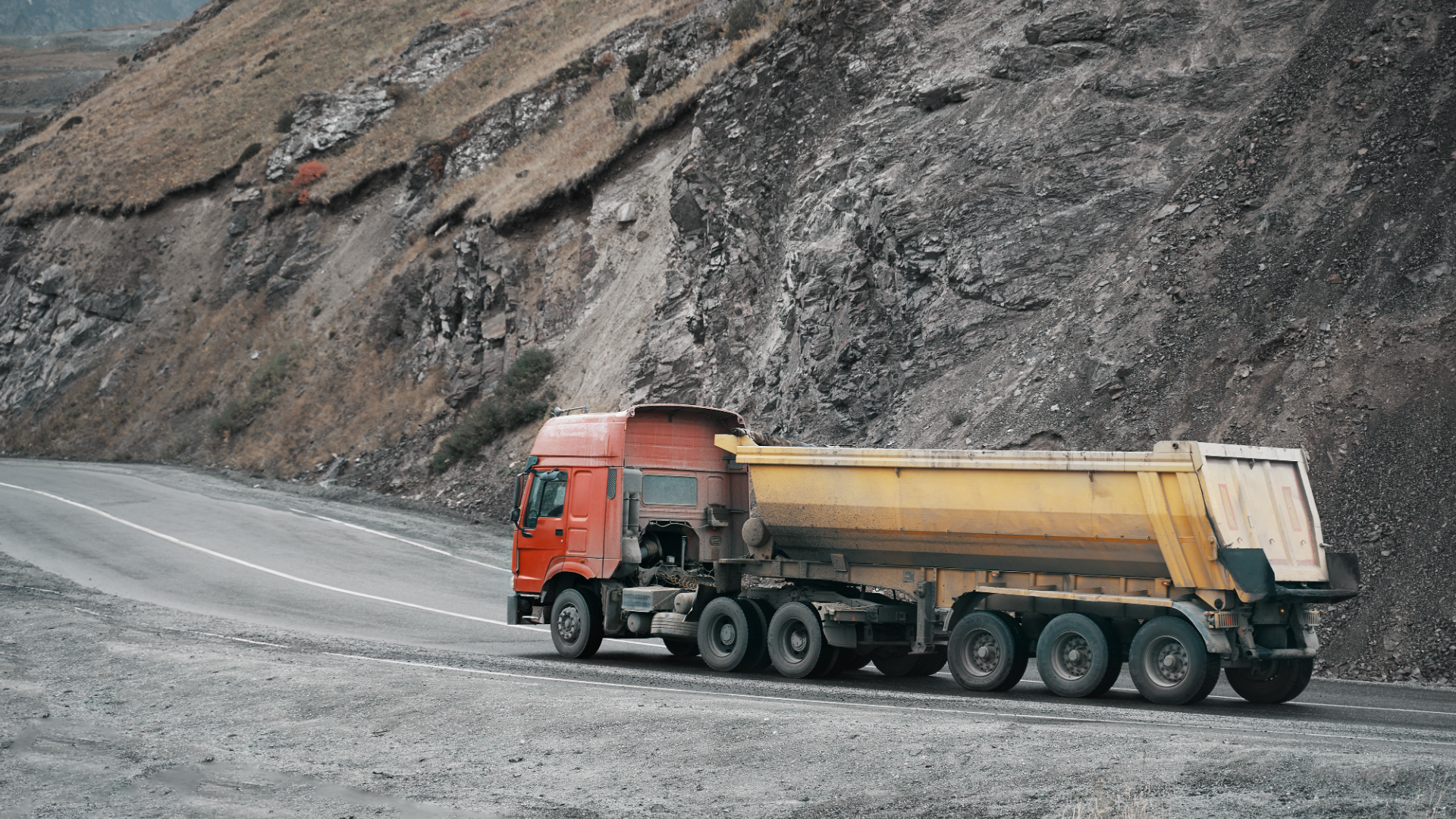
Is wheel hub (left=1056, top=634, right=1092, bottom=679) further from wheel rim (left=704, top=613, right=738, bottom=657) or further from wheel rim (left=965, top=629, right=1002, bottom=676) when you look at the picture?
wheel rim (left=704, top=613, right=738, bottom=657)

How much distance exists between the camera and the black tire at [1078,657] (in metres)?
11.2

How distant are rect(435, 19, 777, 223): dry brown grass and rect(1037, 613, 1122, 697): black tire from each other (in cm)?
2307

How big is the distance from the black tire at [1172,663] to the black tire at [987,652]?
3.71 ft

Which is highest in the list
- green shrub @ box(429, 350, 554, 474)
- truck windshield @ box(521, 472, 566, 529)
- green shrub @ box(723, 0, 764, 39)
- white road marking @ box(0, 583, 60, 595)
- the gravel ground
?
green shrub @ box(723, 0, 764, 39)

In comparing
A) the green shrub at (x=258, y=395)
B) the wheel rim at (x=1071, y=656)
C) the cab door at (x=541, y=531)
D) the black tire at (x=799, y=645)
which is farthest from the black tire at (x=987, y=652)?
the green shrub at (x=258, y=395)

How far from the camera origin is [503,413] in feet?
101

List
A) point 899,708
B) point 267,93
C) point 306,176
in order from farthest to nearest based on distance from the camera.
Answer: point 267,93
point 306,176
point 899,708

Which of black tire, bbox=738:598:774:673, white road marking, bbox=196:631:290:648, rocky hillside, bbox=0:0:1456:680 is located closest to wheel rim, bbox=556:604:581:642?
black tire, bbox=738:598:774:673

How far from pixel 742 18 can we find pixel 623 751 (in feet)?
94.2

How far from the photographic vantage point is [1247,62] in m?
22.6

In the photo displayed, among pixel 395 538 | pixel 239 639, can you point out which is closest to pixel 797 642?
pixel 239 639

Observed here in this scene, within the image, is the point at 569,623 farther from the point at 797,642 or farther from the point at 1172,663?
the point at 1172,663

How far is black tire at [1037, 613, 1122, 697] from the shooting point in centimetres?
1120

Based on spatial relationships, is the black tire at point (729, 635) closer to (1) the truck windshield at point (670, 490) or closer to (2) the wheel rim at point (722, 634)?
(2) the wheel rim at point (722, 634)
